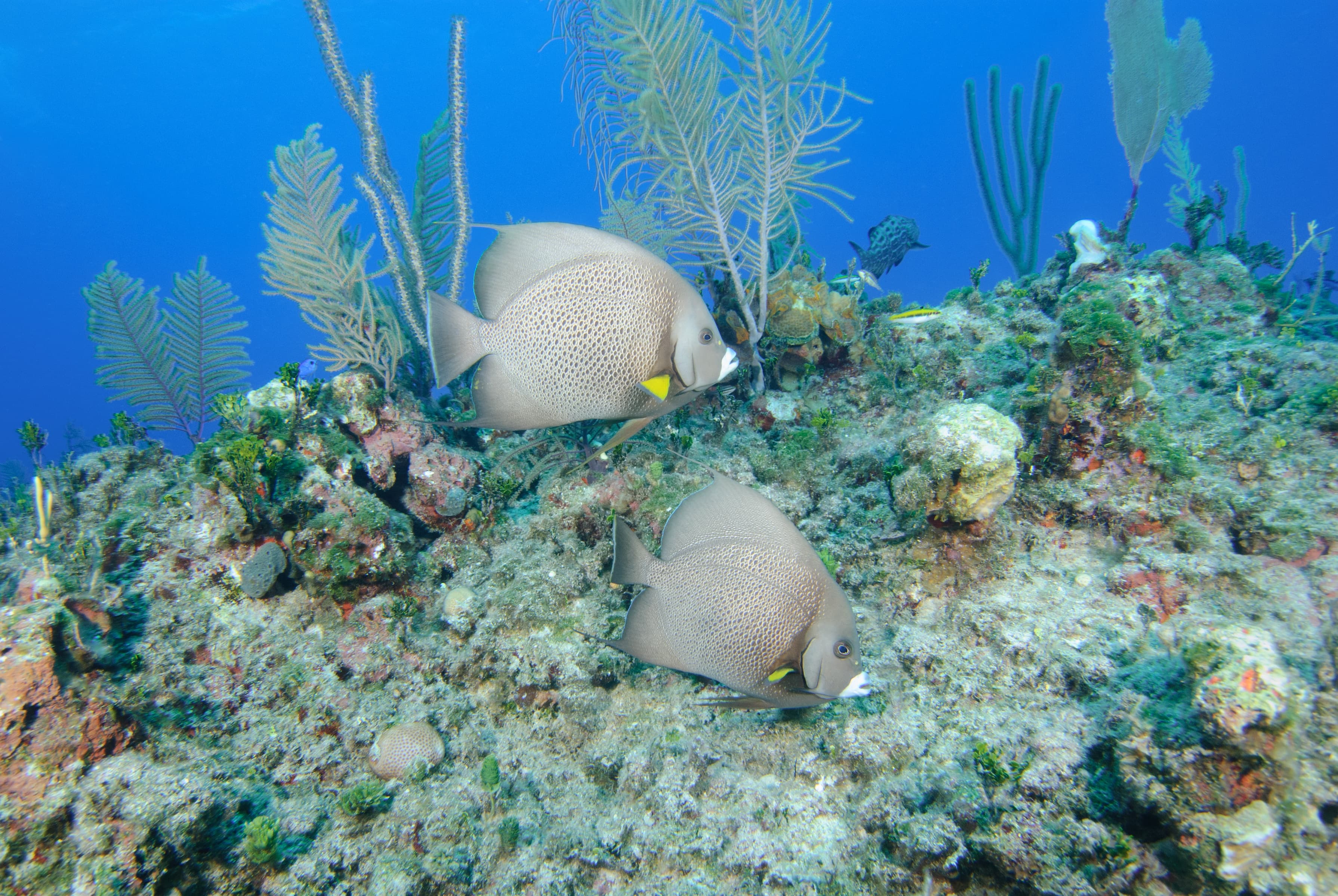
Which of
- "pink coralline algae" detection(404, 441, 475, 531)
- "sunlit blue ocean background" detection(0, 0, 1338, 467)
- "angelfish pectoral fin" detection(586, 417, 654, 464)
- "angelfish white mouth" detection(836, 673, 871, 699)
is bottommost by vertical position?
"angelfish white mouth" detection(836, 673, 871, 699)

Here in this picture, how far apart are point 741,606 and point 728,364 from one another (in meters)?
1.03

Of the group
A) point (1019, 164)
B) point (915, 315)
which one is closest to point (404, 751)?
point (915, 315)

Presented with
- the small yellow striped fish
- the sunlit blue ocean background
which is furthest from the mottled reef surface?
the sunlit blue ocean background

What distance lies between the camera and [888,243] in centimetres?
749

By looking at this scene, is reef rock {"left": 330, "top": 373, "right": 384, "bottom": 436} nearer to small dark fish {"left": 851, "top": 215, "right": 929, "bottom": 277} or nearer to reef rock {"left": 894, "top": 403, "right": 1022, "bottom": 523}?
reef rock {"left": 894, "top": 403, "right": 1022, "bottom": 523}

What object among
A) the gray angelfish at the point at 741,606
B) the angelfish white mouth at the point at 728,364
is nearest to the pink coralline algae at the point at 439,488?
the gray angelfish at the point at 741,606

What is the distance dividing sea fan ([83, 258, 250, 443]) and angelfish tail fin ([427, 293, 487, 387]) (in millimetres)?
4630

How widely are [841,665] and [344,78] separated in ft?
21.9

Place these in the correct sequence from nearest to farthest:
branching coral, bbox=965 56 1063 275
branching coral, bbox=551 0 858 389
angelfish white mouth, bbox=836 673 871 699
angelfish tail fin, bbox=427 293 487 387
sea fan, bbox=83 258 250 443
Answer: angelfish white mouth, bbox=836 673 871 699, angelfish tail fin, bbox=427 293 487 387, branching coral, bbox=551 0 858 389, sea fan, bbox=83 258 250 443, branching coral, bbox=965 56 1063 275

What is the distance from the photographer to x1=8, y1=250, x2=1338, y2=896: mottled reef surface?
6.10 ft

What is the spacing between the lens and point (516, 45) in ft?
360

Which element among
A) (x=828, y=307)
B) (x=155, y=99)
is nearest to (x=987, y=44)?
(x=828, y=307)

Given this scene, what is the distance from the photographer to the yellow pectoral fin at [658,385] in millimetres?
2354

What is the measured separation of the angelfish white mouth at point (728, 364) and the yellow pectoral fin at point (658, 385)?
0.76ft
